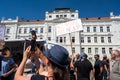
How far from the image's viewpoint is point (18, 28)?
57.2 m

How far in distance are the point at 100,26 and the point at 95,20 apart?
A: 6.52 ft

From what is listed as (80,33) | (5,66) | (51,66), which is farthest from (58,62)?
(80,33)

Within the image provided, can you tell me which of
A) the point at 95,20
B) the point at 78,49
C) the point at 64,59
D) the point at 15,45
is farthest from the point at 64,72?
the point at 95,20

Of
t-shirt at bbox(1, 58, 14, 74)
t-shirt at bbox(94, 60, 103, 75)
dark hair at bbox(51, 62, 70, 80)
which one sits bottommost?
t-shirt at bbox(94, 60, 103, 75)

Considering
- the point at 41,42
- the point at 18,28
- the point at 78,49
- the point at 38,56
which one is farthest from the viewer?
the point at 18,28

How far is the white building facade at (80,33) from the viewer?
53594 millimetres

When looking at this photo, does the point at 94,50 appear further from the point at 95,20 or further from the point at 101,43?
the point at 95,20

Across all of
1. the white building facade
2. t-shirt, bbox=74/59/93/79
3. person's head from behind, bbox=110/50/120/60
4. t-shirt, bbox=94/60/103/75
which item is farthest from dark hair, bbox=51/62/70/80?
the white building facade

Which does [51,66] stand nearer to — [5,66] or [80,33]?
[5,66]

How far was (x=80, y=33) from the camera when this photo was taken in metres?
55.3

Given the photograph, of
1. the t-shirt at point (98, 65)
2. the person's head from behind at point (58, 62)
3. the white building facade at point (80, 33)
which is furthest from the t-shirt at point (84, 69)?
the white building facade at point (80, 33)

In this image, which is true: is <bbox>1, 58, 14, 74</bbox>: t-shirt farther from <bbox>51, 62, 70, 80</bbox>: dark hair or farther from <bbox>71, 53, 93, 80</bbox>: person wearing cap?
<bbox>51, 62, 70, 80</bbox>: dark hair

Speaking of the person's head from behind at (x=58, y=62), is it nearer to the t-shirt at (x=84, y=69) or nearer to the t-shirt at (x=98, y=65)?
the t-shirt at (x=84, y=69)

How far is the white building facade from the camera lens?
2110 inches
